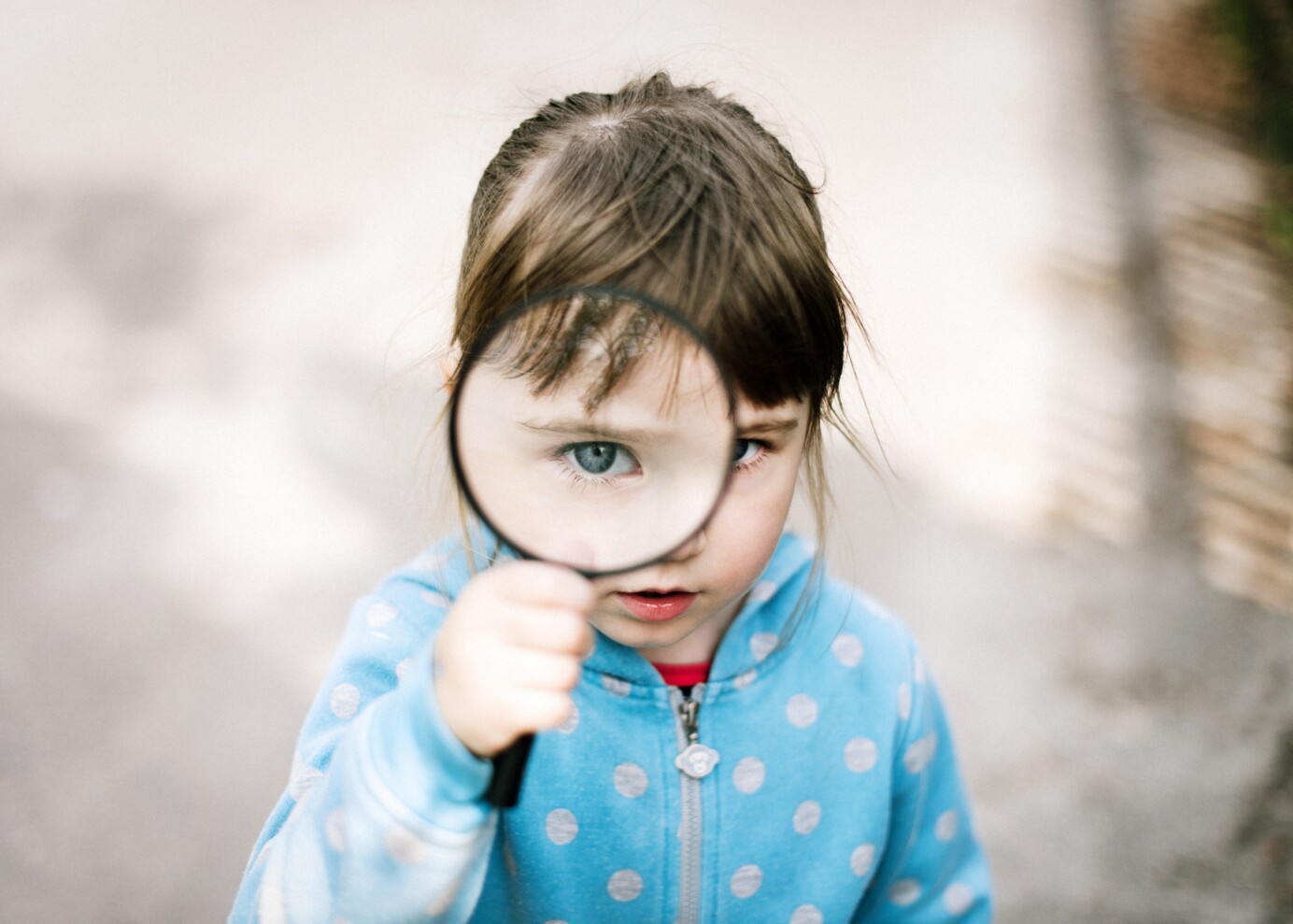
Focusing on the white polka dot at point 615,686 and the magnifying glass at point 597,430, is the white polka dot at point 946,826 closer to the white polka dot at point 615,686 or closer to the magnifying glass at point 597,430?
the white polka dot at point 615,686

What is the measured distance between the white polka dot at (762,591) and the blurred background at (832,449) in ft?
2.06

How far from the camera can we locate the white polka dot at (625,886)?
62.7 inches

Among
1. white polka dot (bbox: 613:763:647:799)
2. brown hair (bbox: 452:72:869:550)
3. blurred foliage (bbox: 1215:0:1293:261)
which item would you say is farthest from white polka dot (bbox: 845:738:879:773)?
blurred foliage (bbox: 1215:0:1293:261)

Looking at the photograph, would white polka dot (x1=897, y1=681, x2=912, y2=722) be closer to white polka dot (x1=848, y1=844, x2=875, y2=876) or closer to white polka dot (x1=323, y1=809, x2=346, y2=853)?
white polka dot (x1=848, y1=844, x2=875, y2=876)

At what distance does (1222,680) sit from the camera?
3.11 m

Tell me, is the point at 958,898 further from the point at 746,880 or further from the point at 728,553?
the point at 728,553

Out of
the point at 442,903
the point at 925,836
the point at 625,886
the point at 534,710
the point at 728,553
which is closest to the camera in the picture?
the point at 534,710

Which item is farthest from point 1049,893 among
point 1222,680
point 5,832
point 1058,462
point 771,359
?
point 5,832

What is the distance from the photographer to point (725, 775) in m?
1.61

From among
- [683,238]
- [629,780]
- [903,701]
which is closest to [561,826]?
[629,780]

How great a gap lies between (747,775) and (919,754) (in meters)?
0.33

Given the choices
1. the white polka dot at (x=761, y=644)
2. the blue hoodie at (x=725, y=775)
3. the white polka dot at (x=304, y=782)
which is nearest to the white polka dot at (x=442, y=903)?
the blue hoodie at (x=725, y=775)

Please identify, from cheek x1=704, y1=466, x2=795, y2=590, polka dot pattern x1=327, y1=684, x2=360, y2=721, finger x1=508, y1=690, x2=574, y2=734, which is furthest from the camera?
polka dot pattern x1=327, y1=684, x2=360, y2=721

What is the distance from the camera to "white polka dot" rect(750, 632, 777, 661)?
1.66 metres
